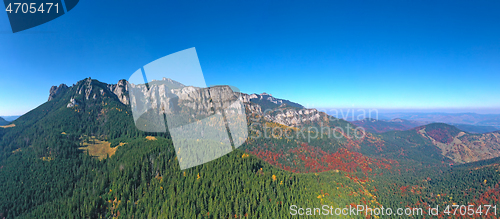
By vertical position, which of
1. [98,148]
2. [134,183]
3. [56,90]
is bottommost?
[134,183]

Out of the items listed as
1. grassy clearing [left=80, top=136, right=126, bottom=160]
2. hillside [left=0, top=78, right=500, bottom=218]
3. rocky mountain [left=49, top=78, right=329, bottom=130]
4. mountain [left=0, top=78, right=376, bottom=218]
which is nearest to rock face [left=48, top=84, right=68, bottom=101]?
rocky mountain [left=49, top=78, right=329, bottom=130]

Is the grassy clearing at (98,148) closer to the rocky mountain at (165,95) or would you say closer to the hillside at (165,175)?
the hillside at (165,175)

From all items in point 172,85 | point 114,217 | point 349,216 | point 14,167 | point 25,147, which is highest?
point 172,85

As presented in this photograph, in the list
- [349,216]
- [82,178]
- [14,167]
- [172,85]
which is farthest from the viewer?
[172,85]

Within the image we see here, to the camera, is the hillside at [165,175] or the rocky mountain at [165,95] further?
the rocky mountain at [165,95]

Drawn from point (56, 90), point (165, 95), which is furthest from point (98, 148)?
point (56, 90)

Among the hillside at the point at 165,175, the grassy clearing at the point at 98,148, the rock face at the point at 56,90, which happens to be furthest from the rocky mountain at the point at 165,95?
the grassy clearing at the point at 98,148

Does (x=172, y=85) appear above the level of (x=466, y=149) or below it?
above

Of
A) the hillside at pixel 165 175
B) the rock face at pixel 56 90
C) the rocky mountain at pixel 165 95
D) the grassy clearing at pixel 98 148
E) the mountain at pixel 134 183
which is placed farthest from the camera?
the rock face at pixel 56 90

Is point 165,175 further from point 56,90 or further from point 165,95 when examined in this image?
point 56,90

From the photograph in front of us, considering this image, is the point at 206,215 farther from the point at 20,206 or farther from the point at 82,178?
the point at 20,206

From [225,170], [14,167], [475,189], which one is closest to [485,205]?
[475,189]
